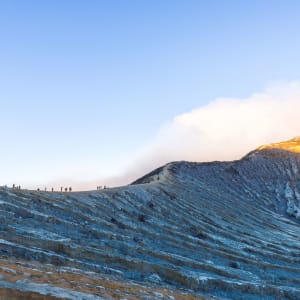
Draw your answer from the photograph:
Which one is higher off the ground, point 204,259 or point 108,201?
point 108,201

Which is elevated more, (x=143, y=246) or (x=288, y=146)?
(x=288, y=146)

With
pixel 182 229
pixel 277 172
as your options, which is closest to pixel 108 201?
pixel 182 229

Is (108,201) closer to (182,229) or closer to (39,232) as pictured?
(182,229)

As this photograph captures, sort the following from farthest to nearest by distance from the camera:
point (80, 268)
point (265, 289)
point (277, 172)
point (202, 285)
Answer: point (277, 172)
point (265, 289)
point (202, 285)
point (80, 268)

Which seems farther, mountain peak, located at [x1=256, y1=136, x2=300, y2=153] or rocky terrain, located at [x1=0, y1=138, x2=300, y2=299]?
mountain peak, located at [x1=256, y1=136, x2=300, y2=153]

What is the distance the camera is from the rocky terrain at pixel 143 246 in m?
19.9

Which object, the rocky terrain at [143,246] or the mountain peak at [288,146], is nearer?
the rocky terrain at [143,246]

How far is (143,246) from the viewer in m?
33.3

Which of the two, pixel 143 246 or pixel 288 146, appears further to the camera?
pixel 288 146

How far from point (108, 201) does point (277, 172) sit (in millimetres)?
61525

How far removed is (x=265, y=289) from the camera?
31172 millimetres

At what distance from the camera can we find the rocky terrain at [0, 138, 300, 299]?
782 inches

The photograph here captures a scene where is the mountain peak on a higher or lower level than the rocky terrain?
higher

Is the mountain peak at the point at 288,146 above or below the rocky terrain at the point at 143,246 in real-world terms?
above
